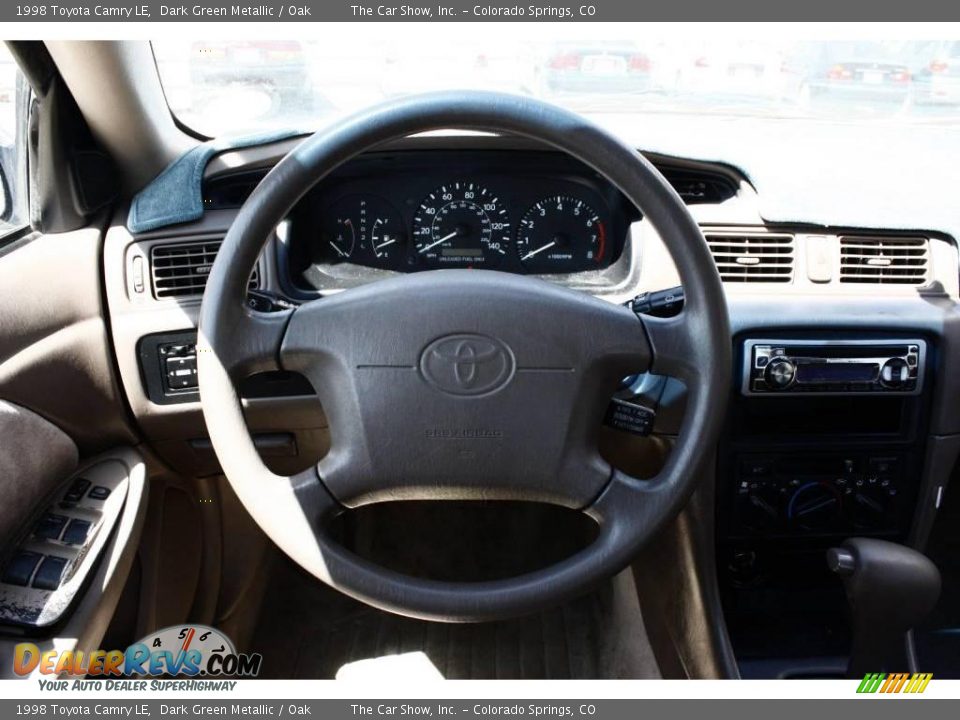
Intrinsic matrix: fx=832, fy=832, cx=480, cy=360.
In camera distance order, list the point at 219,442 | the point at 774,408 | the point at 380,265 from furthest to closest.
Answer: the point at 380,265
the point at 774,408
the point at 219,442

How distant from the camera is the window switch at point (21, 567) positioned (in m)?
1.46

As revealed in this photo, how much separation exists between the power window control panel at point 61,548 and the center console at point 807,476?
1.23 m

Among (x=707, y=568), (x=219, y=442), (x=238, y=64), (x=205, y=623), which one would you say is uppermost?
(x=238, y=64)

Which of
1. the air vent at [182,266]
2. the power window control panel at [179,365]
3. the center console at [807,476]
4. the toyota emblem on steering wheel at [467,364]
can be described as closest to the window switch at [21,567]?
the power window control panel at [179,365]

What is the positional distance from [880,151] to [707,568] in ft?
3.44

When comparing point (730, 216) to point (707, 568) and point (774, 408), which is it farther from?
point (707, 568)

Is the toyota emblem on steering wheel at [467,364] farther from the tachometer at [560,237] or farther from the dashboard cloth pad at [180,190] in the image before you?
the dashboard cloth pad at [180,190]

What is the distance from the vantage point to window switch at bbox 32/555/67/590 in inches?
57.4

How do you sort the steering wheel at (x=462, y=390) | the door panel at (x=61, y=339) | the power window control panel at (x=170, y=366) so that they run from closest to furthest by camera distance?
the steering wheel at (x=462, y=390), the door panel at (x=61, y=339), the power window control panel at (x=170, y=366)

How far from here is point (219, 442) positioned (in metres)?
1.18

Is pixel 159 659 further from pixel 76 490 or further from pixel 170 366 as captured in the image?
pixel 170 366

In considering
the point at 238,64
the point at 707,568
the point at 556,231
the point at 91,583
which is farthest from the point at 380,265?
the point at 707,568

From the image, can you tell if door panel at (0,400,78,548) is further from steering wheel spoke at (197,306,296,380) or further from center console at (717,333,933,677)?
center console at (717,333,933,677)

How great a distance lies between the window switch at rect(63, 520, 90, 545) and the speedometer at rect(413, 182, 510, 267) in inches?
34.4
